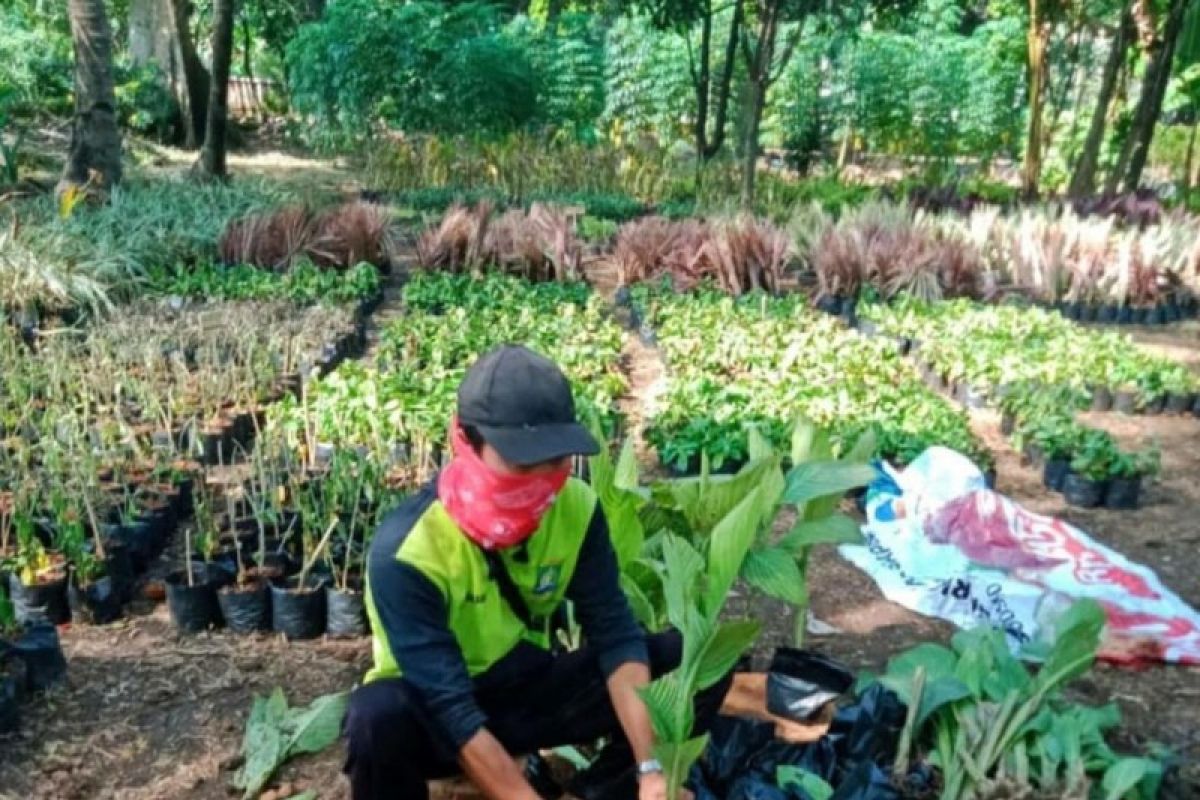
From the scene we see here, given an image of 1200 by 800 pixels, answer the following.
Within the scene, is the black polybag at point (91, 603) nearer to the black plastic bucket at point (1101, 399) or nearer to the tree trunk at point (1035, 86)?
the black plastic bucket at point (1101, 399)

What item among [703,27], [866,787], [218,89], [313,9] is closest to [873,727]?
[866,787]

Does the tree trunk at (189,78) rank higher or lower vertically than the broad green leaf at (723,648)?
higher

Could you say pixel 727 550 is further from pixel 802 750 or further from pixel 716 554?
pixel 802 750

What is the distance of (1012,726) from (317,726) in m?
1.59

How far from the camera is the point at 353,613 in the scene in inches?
137

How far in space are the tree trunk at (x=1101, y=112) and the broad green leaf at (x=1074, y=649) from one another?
12.5m

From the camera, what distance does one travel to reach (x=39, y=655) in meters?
3.11

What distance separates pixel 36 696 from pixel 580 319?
4.36m

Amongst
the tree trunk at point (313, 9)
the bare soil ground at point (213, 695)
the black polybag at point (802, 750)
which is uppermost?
the tree trunk at point (313, 9)

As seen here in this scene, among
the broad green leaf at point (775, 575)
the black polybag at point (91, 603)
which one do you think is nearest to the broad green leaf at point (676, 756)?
the broad green leaf at point (775, 575)

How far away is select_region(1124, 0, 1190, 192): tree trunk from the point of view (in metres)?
13.0

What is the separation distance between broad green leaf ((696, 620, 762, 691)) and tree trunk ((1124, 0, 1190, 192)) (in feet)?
42.9

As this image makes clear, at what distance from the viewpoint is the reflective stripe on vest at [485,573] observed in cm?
213

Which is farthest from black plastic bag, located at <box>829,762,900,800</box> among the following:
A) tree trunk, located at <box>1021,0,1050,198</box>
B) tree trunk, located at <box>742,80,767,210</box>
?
tree trunk, located at <box>1021,0,1050,198</box>
